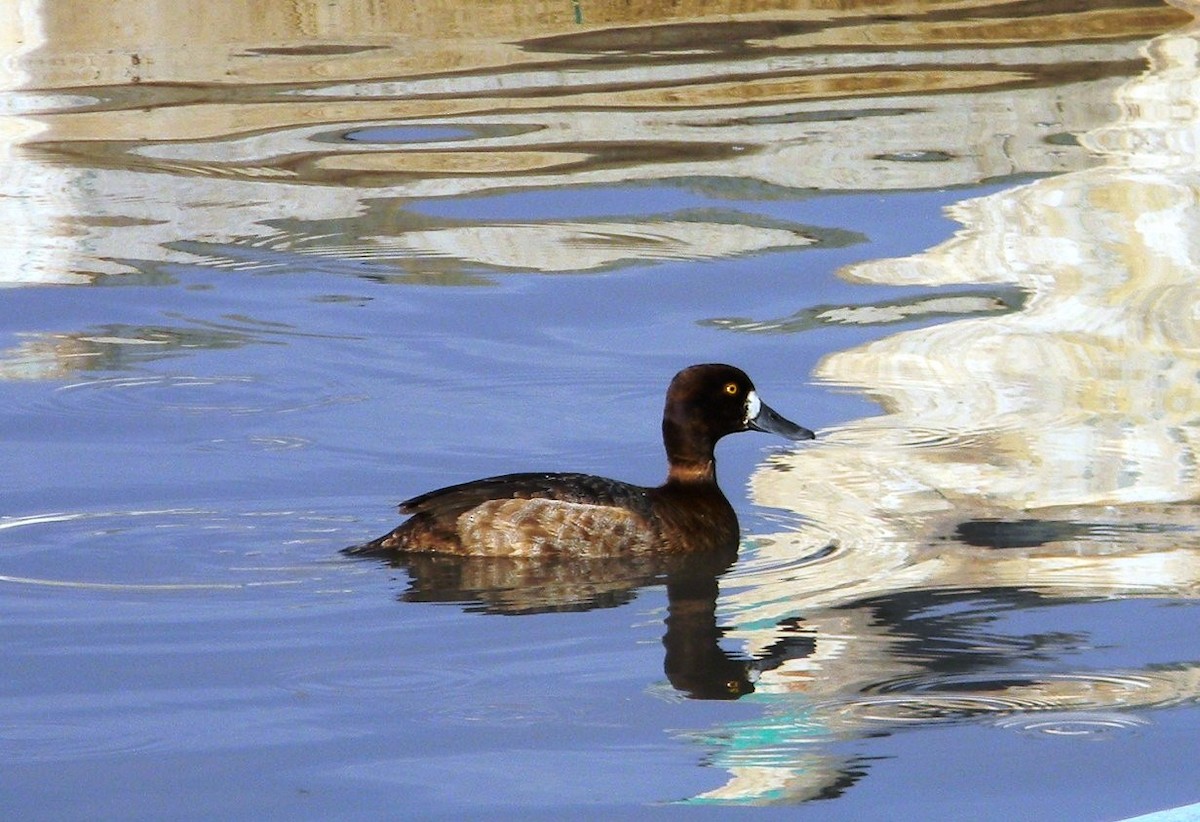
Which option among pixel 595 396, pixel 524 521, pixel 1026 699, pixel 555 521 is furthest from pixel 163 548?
pixel 1026 699

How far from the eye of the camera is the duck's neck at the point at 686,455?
292 inches

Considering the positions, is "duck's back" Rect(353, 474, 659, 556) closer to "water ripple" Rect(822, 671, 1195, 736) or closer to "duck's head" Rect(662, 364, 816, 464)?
"duck's head" Rect(662, 364, 816, 464)

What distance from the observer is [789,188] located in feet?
41.3

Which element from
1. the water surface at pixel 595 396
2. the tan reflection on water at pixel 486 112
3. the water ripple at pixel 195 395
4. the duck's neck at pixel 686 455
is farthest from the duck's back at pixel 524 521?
the tan reflection on water at pixel 486 112

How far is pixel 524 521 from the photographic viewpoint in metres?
6.92

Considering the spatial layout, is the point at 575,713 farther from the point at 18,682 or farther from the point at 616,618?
the point at 18,682

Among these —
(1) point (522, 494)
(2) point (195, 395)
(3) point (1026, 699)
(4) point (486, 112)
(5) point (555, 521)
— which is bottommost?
(3) point (1026, 699)

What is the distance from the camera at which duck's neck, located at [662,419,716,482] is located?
7426 millimetres

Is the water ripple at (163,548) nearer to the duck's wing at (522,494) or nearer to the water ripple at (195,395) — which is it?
the duck's wing at (522,494)

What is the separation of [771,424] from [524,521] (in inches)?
45.8

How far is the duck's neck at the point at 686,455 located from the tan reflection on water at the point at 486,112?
12.4 ft

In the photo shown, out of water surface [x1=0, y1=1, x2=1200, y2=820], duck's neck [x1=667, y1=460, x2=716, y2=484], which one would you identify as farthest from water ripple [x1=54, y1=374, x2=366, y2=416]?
duck's neck [x1=667, y1=460, x2=716, y2=484]

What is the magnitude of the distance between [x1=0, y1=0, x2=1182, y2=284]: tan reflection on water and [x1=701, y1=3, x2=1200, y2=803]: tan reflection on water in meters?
1.46

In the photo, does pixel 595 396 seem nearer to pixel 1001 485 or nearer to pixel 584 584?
pixel 1001 485
